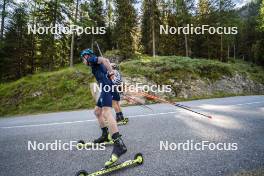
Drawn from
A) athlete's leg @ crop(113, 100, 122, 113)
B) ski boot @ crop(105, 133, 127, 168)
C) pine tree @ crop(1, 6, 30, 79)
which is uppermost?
pine tree @ crop(1, 6, 30, 79)

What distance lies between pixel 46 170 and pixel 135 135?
2673 mm

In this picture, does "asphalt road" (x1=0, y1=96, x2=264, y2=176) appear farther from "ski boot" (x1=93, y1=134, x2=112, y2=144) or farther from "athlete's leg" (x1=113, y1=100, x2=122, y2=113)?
"athlete's leg" (x1=113, y1=100, x2=122, y2=113)

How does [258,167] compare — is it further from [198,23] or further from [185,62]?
[198,23]

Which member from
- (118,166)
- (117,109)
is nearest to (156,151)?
(118,166)

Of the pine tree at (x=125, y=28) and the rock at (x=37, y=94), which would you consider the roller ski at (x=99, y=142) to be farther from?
the pine tree at (x=125, y=28)

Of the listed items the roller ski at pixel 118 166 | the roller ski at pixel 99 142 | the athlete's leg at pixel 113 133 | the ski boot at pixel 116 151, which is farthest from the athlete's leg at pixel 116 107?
the roller ski at pixel 118 166

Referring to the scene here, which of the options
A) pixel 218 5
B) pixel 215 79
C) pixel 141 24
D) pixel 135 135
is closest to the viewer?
pixel 135 135

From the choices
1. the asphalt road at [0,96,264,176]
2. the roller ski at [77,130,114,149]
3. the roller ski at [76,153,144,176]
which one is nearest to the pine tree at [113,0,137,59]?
the asphalt road at [0,96,264,176]

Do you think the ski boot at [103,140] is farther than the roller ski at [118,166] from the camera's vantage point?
Yes

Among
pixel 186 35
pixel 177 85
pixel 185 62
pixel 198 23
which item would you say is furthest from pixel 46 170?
pixel 198 23

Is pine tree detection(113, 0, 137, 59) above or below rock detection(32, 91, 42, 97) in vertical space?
above

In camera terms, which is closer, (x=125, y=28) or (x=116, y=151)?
(x=116, y=151)

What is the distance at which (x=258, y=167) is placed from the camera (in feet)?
12.8

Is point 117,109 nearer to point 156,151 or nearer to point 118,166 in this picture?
point 156,151
